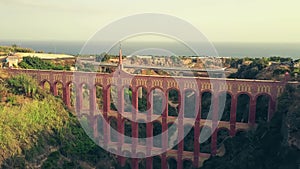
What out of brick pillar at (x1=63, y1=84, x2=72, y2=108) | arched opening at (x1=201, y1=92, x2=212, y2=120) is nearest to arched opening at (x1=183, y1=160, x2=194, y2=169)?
arched opening at (x1=201, y1=92, x2=212, y2=120)

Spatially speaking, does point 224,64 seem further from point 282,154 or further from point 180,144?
point 282,154

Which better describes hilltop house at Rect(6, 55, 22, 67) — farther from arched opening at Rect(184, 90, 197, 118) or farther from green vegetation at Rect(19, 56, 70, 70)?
arched opening at Rect(184, 90, 197, 118)

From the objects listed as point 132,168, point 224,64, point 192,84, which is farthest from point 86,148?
point 224,64

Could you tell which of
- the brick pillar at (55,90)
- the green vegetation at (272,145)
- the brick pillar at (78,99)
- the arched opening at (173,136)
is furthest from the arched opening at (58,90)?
the green vegetation at (272,145)

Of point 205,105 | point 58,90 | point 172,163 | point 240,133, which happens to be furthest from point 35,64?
point 240,133

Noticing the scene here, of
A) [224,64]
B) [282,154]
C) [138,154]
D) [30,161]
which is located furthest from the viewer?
[224,64]

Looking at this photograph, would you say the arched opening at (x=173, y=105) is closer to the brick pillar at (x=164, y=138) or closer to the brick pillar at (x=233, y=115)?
the brick pillar at (x=164, y=138)
